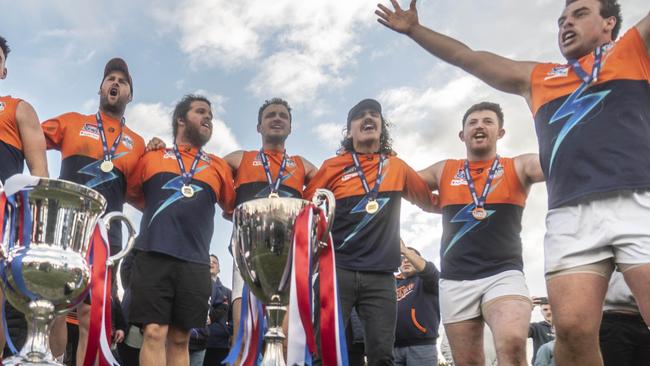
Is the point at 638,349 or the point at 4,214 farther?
the point at 638,349

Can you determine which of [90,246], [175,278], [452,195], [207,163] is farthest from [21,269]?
[452,195]

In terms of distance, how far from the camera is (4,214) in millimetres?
2723

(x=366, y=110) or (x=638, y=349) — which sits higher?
(x=366, y=110)

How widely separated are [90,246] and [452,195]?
10.5 feet

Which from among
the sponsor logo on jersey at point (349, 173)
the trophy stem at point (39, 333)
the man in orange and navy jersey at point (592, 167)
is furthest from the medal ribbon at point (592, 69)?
the trophy stem at point (39, 333)

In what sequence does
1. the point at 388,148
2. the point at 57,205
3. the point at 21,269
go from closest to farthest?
the point at 21,269, the point at 57,205, the point at 388,148

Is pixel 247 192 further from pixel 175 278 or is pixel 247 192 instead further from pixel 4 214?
pixel 4 214

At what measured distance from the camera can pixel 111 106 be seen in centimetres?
580

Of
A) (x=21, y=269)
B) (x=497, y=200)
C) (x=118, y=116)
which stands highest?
(x=118, y=116)

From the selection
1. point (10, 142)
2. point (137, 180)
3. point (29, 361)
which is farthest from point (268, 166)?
point (29, 361)

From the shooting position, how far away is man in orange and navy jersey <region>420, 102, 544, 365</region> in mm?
4863

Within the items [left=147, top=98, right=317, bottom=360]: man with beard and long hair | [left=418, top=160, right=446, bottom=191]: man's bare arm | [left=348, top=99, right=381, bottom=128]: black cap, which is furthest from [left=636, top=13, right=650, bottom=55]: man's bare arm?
[left=147, top=98, right=317, bottom=360]: man with beard and long hair

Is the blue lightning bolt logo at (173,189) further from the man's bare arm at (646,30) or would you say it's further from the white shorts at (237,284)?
the man's bare arm at (646,30)

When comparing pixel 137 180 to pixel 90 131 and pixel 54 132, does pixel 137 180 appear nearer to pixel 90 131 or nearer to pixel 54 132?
pixel 90 131
